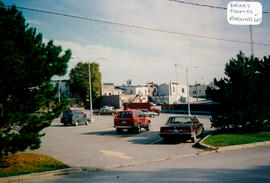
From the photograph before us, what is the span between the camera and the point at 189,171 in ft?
22.5

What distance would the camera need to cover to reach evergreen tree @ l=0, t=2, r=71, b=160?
22.1 ft

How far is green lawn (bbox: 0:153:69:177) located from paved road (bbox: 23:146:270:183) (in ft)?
2.59

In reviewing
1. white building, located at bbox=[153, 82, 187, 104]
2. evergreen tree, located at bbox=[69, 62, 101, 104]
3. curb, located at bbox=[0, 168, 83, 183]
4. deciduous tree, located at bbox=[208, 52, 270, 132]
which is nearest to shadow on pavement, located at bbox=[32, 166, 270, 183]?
curb, located at bbox=[0, 168, 83, 183]

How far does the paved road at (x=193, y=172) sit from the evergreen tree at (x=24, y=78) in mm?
1735

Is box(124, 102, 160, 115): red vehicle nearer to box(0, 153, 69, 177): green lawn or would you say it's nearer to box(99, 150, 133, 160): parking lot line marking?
box(99, 150, 133, 160): parking lot line marking

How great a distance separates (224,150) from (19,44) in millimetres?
9529

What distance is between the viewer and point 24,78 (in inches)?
278

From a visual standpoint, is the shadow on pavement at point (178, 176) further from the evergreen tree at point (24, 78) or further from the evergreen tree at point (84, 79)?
the evergreen tree at point (84, 79)

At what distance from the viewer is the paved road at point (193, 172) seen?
6117 mm

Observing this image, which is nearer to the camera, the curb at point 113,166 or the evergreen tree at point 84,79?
the curb at point 113,166

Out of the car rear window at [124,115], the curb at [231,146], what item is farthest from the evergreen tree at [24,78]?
the car rear window at [124,115]

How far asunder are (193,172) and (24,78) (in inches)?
246

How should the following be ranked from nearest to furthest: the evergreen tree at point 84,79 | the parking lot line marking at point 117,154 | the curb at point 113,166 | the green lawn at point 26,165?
the curb at point 113,166
the green lawn at point 26,165
the parking lot line marking at point 117,154
the evergreen tree at point 84,79

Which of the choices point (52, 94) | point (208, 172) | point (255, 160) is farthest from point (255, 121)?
point (52, 94)
